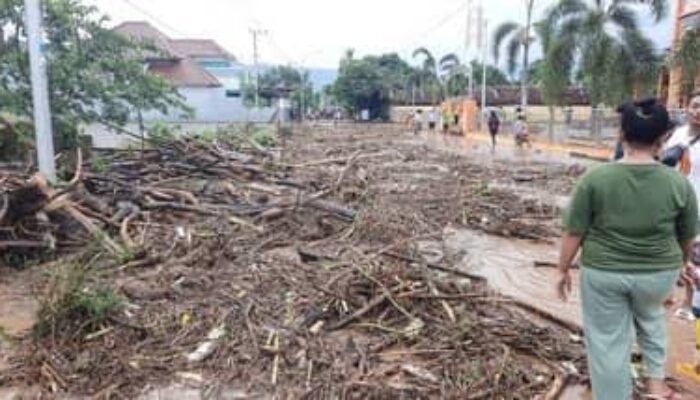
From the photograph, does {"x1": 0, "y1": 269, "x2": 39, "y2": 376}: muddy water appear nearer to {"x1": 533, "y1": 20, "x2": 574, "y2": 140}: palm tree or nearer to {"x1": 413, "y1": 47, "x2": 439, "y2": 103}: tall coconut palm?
{"x1": 533, "y1": 20, "x2": 574, "y2": 140}: palm tree

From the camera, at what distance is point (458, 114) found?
43.3m

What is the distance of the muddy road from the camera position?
445cm

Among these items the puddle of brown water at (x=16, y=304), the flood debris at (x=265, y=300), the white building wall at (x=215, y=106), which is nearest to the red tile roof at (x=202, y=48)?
the white building wall at (x=215, y=106)

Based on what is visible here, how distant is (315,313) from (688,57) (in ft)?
51.8

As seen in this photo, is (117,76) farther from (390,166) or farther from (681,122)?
(681,122)

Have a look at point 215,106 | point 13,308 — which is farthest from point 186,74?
point 13,308

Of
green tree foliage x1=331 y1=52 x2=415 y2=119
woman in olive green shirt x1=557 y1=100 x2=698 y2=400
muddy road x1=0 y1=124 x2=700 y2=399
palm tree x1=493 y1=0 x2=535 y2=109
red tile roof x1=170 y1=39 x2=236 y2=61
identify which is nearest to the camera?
woman in olive green shirt x1=557 y1=100 x2=698 y2=400

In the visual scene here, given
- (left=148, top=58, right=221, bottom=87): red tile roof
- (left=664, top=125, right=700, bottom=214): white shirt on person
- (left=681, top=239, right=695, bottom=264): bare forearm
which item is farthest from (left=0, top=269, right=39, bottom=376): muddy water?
(left=148, top=58, right=221, bottom=87): red tile roof

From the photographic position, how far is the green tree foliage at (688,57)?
57.4 ft

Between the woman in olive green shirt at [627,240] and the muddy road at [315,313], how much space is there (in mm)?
921

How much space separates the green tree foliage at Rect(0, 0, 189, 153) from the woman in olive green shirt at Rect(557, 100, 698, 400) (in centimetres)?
1267

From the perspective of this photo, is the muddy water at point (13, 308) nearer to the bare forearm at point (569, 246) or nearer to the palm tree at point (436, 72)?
the bare forearm at point (569, 246)

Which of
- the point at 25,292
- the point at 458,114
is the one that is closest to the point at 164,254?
the point at 25,292

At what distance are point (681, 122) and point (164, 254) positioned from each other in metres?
5.27
